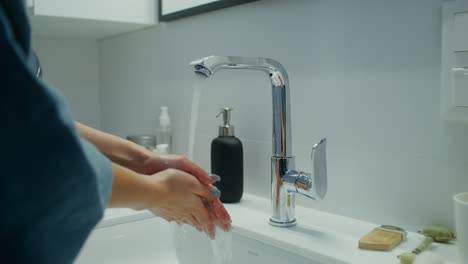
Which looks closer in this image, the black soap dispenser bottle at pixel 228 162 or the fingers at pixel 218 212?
the fingers at pixel 218 212

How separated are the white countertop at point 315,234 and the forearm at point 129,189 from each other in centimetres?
31

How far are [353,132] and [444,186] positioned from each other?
17 centimetres

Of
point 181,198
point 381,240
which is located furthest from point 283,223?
point 181,198

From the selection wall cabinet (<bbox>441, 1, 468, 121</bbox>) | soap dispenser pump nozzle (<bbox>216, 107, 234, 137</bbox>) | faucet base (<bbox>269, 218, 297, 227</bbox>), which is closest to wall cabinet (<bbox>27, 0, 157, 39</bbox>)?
soap dispenser pump nozzle (<bbox>216, 107, 234, 137</bbox>)

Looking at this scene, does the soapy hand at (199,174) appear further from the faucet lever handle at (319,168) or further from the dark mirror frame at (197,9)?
the dark mirror frame at (197,9)

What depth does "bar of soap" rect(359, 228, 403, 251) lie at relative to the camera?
0.67 meters

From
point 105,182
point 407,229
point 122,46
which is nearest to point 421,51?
point 407,229

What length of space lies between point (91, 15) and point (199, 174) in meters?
0.65

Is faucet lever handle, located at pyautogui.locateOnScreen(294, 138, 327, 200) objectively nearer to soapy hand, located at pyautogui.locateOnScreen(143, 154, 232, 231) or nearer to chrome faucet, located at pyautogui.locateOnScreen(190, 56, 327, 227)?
chrome faucet, located at pyautogui.locateOnScreen(190, 56, 327, 227)

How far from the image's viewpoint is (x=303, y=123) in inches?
35.0

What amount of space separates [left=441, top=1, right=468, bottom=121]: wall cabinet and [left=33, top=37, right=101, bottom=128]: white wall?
1164 millimetres

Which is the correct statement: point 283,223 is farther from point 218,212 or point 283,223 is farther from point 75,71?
point 75,71

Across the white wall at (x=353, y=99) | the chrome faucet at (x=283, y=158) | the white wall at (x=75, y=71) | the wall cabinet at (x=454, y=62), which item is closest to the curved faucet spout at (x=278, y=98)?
the chrome faucet at (x=283, y=158)

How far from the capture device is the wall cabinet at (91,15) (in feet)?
3.54
